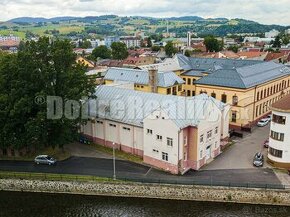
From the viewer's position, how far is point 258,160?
46.2 meters

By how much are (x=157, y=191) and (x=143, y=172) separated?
409 cm

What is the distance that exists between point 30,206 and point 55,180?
168 inches

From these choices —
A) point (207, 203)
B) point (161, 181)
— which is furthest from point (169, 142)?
point (207, 203)

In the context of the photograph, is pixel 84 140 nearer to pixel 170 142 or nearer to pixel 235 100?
pixel 170 142

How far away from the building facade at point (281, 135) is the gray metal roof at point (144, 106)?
8443 millimetres

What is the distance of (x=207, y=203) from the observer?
39875 millimetres

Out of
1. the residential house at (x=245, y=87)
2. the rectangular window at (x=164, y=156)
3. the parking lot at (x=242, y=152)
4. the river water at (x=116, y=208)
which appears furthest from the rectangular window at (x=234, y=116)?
the river water at (x=116, y=208)

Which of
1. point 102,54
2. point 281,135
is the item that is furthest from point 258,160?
point 102,54

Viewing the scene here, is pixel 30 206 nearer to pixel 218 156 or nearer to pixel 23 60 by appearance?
pixel 23 60

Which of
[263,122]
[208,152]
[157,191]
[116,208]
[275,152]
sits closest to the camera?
[116,208]

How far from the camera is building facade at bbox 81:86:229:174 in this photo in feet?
144

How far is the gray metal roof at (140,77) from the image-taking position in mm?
66781

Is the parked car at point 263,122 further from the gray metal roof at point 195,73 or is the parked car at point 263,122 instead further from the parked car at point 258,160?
the gray metal roof at point 195,73

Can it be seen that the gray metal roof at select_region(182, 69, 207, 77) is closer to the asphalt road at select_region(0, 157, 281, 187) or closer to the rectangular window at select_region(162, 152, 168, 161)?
the asphalt road at select_region(0, 157, 281, 187)
